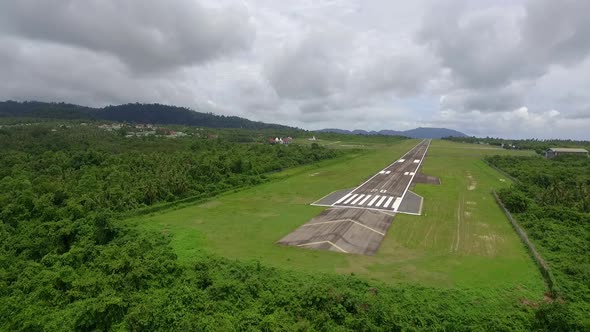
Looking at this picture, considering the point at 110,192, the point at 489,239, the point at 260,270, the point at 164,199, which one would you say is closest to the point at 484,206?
the point at 489,239

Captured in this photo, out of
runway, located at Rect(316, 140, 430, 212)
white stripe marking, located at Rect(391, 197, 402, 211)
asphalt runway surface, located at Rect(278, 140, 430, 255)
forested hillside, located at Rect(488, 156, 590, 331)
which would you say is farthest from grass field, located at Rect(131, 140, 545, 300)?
runway, located at Rect(316, 140, 430, 212)

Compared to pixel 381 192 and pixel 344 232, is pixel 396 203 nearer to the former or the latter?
pixel 381 192

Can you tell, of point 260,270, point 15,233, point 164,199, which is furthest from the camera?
point 164,199

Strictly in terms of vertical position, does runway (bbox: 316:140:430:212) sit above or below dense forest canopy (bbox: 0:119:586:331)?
above

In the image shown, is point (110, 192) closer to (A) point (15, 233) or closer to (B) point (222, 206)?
(A) point (15, 233)

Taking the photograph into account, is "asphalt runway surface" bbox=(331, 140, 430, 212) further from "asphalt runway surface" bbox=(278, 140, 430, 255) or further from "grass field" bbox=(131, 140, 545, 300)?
"grass field" bbox=(131, 140, 545, 300)

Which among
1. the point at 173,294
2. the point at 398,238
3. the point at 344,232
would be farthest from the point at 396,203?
the point at 173,294

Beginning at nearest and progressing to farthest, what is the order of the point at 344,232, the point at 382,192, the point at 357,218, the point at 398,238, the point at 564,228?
the point at 398,238
the point at 564,228
the point at 344,232
the point at 357,218
the point at 382,192
